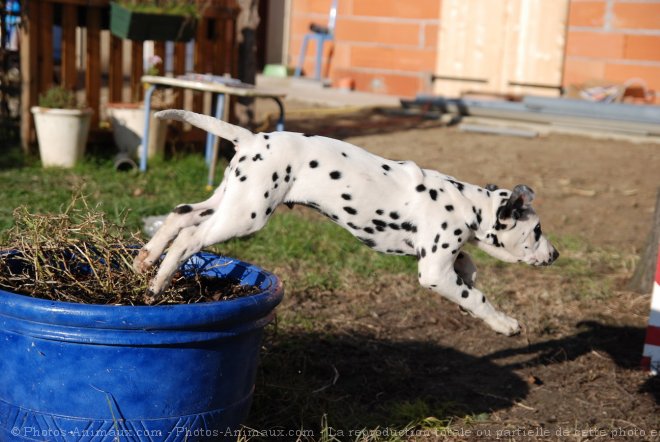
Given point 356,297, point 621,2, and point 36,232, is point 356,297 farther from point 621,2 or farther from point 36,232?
point 621,2

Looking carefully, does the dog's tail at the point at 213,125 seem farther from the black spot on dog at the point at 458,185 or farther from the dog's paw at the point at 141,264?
the black spot on dog at the point at 458,185

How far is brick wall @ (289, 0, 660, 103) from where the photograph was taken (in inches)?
522

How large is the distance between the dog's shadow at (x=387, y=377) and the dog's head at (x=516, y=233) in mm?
822

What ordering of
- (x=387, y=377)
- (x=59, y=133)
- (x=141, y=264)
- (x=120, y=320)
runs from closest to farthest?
(x=120, y=320) → (x=141, y=264) → (x=387, y=377) → (x=59, y=133)

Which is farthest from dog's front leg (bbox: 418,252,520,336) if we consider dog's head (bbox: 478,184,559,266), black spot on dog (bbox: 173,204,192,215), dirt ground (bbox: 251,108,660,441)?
black spot on dog (bbox: 173,204,192,215)

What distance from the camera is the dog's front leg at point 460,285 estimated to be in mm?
3693

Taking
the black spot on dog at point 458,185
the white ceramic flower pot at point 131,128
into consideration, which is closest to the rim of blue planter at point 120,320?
the black spot on dog at point 458,185

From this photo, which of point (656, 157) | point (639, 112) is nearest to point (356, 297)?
point (656, 157)

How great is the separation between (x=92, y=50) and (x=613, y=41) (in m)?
8.15

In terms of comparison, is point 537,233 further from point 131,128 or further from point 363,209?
point 131,128

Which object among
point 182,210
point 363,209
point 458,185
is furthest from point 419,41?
point 182,210

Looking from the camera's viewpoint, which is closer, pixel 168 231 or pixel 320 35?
pixel 168 231

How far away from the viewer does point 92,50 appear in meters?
8.81

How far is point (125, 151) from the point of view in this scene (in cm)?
866
